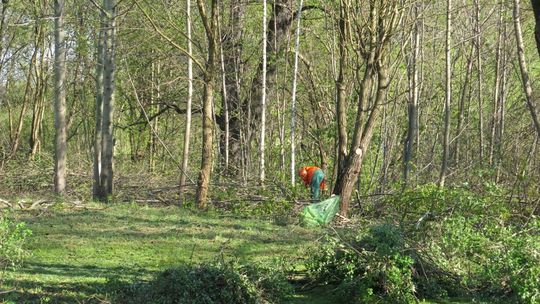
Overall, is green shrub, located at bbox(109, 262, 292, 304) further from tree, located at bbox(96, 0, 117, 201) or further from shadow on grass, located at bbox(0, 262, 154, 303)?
tree, located at bbox(96, 0, 117, 201)

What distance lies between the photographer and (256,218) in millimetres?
12969

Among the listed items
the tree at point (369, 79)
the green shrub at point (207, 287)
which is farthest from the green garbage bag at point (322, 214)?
the green shrub at point (207, 287)

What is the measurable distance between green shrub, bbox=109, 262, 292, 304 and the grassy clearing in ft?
1.30

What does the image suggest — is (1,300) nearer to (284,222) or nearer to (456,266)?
(456,266)

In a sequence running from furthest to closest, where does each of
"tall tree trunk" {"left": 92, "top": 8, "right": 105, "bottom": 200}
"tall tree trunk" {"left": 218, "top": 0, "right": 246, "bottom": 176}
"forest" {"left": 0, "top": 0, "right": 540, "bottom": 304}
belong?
"tall tree trunk" {"left": 218, "top": 0, "right": 246, "bottom": 176} < "tall tree trunk" {"left": 92, "top": 8, "right": 105, "bottom": 200} < "forest" {"left": 0, "top": 0, "right": 540, "bottom": 304}

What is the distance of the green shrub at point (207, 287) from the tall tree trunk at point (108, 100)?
28.4 feet

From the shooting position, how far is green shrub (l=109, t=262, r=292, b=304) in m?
7.05

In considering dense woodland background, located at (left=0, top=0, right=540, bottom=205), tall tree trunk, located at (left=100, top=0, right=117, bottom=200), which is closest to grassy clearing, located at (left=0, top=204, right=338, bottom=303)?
dense woodland background, located at (left=0, top=0, right=540, bottom=205)

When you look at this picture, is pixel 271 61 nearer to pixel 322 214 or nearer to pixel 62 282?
pixel 322 214

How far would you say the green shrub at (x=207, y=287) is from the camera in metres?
7.05

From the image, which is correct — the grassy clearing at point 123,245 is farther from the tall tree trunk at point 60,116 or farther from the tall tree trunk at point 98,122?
the tall tree trunk at point 60,116

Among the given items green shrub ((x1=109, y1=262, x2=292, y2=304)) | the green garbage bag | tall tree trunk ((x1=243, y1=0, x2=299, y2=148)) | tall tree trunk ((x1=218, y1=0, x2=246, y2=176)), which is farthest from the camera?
tall tree trunk ((x1=218, y1=0, x2=246, y2=176))

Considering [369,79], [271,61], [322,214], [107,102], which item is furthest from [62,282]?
[271,61]

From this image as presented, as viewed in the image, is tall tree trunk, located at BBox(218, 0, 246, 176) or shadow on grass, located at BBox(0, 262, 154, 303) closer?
shadow on grass, located at BBox(0, 262, 154, 303)
